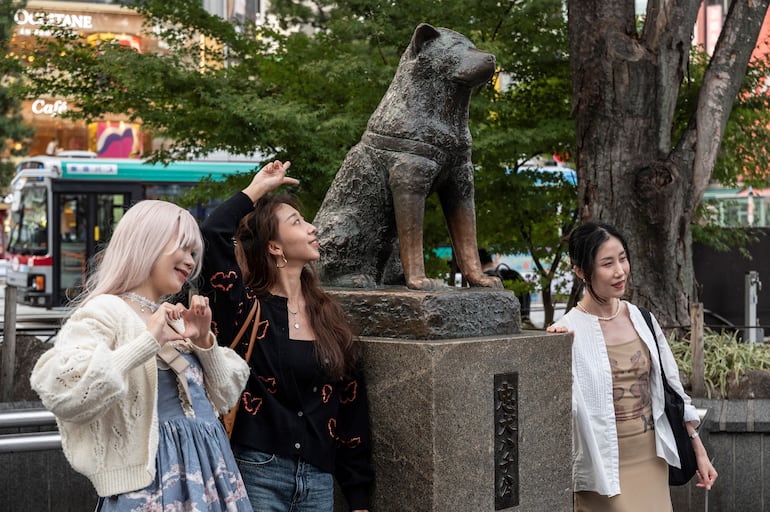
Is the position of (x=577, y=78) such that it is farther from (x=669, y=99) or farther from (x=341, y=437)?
(x=341, y=437)

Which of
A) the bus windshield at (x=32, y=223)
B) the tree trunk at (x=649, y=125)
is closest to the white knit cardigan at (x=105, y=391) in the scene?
the tree trunk at (x=649, y=125)

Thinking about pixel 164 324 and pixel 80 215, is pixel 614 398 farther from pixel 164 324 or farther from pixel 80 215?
pixel 80 215

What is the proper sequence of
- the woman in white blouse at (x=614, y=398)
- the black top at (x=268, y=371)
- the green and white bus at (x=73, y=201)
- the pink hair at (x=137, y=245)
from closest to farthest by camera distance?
the pink hair at (x=137, y=245)
the black top at (x=268, y=371)
the woman in white blouse at (x=614, y=398)
the green and white bus at (x=73, y=201)

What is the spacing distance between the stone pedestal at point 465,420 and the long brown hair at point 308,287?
20 cm

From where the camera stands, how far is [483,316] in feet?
12.8

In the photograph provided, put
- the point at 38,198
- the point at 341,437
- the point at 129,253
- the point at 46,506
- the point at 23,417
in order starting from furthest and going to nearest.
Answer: the point at 38,198
the point at 46,506
the point at 23,417
the point at 341,437
the point at 129,253

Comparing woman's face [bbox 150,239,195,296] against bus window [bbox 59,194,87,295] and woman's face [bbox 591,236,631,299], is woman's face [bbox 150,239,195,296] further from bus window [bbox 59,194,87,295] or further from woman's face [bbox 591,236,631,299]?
bus window [bbox 59,194,87,295]

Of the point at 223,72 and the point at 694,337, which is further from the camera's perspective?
the point at 223,72

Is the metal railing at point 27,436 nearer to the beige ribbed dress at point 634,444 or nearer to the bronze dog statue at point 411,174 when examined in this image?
the bronze dog statue at point 411,174

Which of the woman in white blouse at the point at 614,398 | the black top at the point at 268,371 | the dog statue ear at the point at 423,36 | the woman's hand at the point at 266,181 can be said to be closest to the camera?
the black top at the point at 268,371

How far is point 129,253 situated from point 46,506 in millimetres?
4182

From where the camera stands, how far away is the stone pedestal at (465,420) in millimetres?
3582

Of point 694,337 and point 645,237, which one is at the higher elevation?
point 645,237

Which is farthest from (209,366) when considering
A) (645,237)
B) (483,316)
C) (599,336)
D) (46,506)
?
(645,237)
